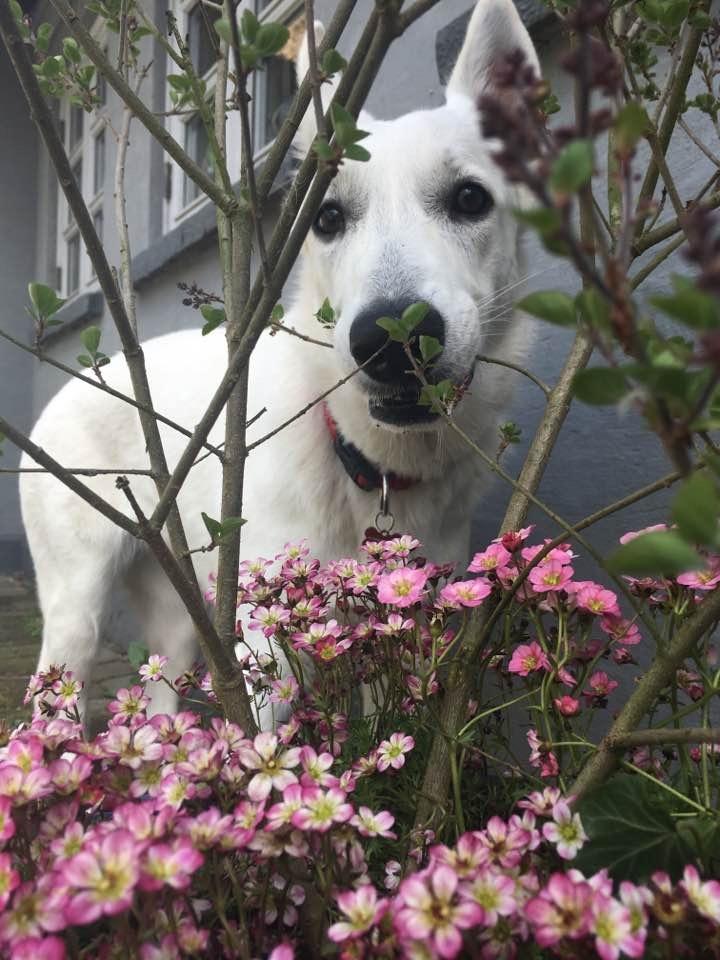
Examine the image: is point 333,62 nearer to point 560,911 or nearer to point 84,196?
point 560,911

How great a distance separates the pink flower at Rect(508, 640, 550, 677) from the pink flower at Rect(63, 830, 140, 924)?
0.57 m

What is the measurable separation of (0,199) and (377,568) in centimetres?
799

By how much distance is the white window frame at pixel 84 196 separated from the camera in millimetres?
6055

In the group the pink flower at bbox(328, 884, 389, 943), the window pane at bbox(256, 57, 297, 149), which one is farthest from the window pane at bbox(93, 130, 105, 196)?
the pink flower at bbox(328, 884, 389, 943)

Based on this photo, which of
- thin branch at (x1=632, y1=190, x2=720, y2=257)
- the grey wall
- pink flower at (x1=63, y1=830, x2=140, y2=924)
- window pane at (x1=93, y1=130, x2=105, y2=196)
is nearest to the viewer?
pink flower at (x1=63, y1=830, x2=140, y2=924)

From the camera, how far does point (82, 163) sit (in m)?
6.50

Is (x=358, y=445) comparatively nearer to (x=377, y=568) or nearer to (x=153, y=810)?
(x=377, y=568)

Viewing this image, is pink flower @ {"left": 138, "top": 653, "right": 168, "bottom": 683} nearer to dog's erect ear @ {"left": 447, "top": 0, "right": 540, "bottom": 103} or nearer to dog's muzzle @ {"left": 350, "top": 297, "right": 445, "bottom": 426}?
dog's muzzle @ {"left": 350, "top": 297, "right": 445, "bottom": 426}

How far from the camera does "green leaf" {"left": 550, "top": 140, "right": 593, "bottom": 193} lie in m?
0.28

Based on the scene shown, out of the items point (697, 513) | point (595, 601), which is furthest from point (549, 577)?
point (697, 513)

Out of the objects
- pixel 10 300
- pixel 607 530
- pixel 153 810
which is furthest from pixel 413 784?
pixel 10 300

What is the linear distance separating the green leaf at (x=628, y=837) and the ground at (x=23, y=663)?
253 centimetres

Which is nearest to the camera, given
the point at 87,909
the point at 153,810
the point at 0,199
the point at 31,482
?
the point at 87,909

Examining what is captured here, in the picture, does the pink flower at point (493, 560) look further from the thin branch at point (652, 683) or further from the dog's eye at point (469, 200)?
the dog's eye at point (469, 200)
